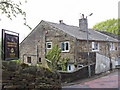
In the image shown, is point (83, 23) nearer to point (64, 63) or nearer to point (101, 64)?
point (101, 64)

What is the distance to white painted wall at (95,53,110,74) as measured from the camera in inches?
739

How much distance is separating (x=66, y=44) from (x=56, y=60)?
2.76 meters

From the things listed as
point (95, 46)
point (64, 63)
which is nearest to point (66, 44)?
point (64, 63)

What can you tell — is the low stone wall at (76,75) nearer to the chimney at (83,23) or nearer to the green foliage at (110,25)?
the chimney at (83,23)

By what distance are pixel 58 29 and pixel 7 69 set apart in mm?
13654

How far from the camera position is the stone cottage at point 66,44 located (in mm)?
18844

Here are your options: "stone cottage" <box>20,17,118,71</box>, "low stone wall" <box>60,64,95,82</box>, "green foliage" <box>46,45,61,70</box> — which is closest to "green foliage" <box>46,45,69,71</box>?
"green foliage" <box>46,45,61,70</box>

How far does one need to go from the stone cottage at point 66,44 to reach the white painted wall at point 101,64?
0.77m

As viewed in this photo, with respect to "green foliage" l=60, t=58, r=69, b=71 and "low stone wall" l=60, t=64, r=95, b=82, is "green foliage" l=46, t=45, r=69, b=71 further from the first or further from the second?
"low stone wall" l=60, t=64, r=95, b=82

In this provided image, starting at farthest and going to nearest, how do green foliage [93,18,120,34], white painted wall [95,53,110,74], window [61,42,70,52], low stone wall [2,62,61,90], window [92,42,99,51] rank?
1. green foliage [93,18,120,34]
2. window [92,42,99,51]
3. window [61,42,70,52]
4. white painted wall [95,53,110,74]
5. low stone wall [2,62,61,90]

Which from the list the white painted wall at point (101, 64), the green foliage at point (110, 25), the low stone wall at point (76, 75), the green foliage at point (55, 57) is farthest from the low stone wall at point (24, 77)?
the green foliage at point (110, 25)

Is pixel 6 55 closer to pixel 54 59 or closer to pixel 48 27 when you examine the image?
pixel 54 59

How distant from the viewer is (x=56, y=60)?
62.6 feet

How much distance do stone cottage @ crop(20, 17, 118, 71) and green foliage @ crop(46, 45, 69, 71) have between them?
606 mm
